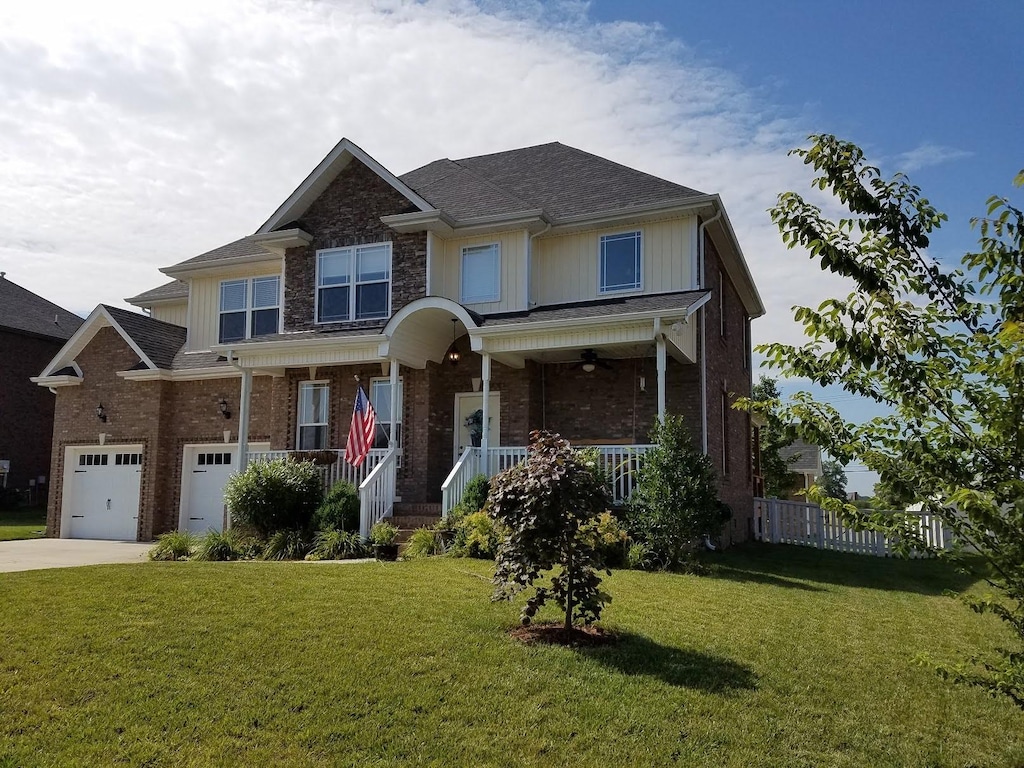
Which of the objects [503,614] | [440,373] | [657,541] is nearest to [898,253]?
[503,614]

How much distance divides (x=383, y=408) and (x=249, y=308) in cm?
509

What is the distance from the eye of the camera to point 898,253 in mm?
4535

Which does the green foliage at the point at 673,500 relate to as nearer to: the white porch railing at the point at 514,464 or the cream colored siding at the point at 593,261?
the white porch railing at the point at 514,464

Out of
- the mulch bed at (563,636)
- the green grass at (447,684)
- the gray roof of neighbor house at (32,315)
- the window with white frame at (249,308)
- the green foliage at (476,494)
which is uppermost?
the gray roof of neighbor house at (32,315)

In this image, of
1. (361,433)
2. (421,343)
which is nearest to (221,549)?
(361,433)

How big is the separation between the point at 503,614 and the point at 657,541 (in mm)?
4491

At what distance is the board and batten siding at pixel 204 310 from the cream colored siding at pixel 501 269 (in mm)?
6013

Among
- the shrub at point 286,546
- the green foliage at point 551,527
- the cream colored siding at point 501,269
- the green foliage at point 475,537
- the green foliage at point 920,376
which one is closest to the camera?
the green foliage at point 920,376

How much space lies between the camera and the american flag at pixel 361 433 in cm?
1531

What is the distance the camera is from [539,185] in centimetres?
1919

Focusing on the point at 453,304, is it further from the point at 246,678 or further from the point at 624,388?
the point at 246,678

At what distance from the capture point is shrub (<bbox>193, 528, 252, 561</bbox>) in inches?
554

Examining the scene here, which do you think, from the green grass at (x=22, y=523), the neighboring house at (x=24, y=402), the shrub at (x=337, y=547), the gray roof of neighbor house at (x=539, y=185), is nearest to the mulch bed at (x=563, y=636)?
the shrub at (x=337, y=547)

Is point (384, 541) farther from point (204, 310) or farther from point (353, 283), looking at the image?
point (204, 310)
